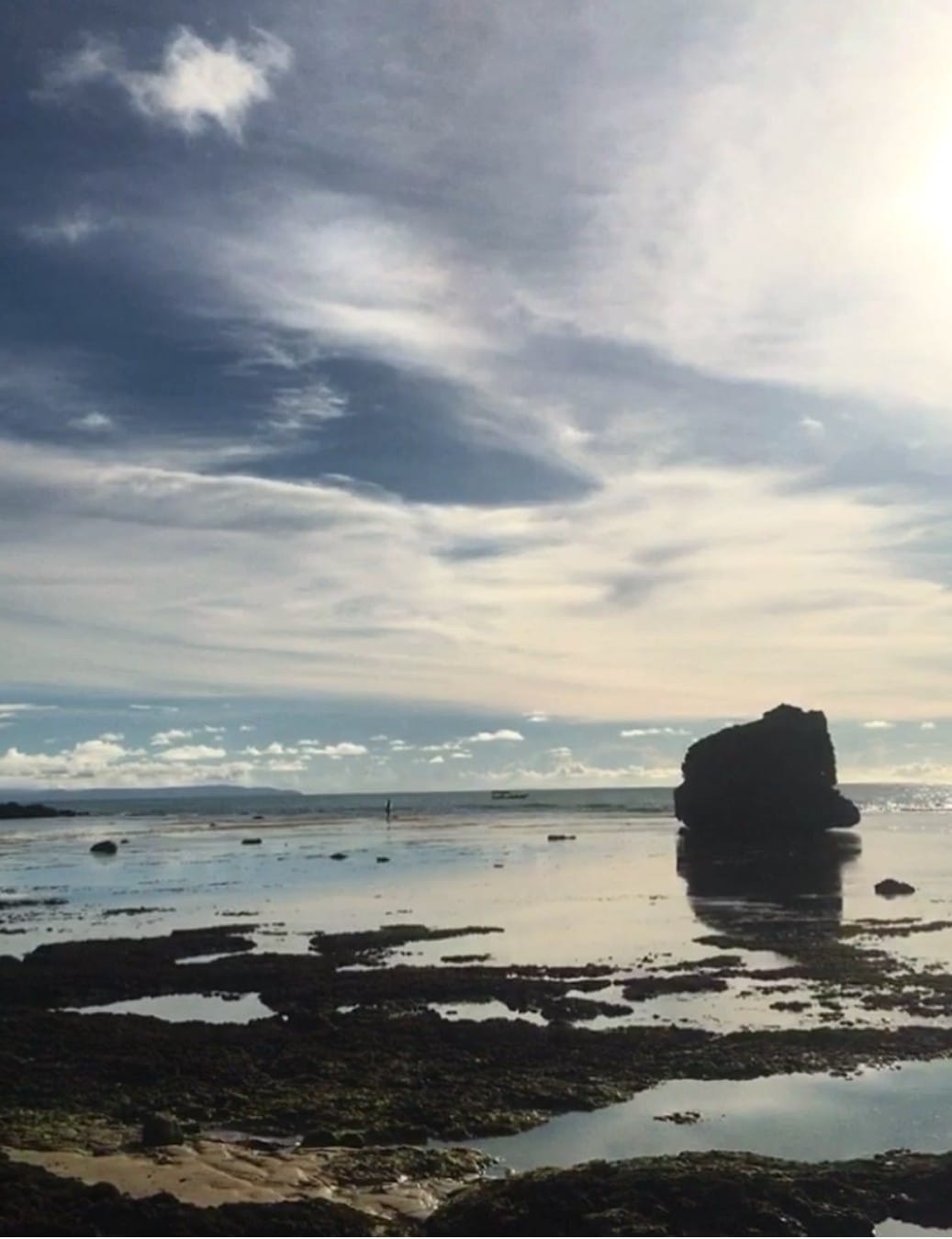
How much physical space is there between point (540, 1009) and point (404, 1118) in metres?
10.3

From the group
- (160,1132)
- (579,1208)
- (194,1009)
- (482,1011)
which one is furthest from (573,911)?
(579,1208)

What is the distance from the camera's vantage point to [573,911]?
52781 mm

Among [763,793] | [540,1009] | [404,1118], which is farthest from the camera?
[763,793]

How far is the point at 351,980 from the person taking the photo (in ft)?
115

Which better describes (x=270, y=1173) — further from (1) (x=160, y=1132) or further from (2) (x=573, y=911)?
(2) (x=573, y=911)

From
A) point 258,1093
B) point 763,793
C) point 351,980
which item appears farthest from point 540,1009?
point 763,793

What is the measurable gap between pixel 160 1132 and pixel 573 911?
118 ft

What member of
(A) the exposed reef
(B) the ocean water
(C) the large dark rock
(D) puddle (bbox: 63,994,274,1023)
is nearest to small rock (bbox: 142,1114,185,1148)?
(A) the exposed reef

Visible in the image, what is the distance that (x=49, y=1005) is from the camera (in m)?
33.0

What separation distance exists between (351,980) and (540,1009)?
25.8ft

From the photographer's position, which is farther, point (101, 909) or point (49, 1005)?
point (101, 909)

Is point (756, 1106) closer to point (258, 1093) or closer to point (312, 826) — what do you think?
point (258, 1093)

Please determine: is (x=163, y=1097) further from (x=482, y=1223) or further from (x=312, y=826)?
(x=312, y=826)

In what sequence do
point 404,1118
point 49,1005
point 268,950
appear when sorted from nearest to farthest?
1. point 404,1118
2. point 49,1005
3. point 268,950
